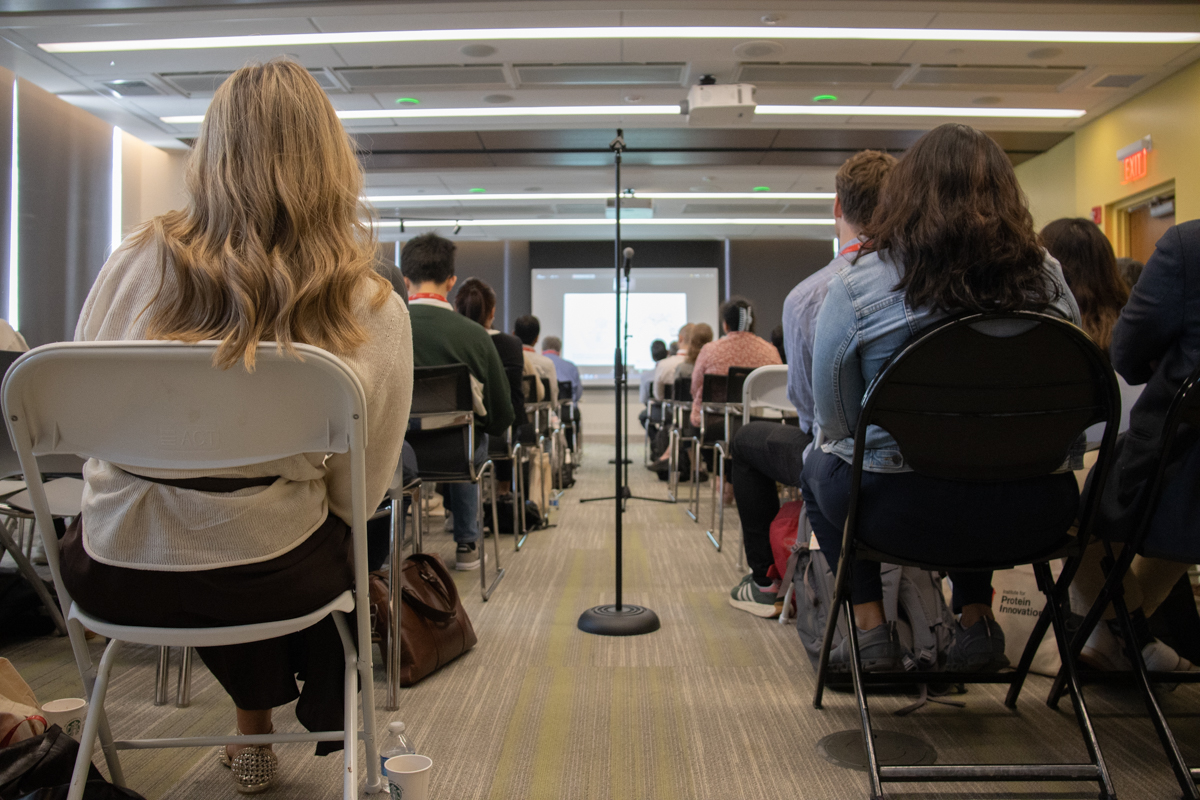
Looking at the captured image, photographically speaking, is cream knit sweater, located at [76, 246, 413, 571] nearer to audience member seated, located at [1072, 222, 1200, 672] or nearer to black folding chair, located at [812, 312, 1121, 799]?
black folding chair, located at [812, 312, 1121, 799]

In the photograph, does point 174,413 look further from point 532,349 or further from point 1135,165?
point 1135,165

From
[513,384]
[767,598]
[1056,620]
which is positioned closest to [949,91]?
[513,384]

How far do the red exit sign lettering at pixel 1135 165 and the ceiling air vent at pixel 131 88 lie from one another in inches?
280

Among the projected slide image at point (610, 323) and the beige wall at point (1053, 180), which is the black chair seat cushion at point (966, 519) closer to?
the beige wall at point (1053, 180)

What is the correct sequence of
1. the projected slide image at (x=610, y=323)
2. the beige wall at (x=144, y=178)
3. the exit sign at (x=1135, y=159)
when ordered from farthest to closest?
the projected slide image at (x=610, y=323)
the beige wall at (x=144, y=178)
the exit sign at (x=1135, y=159)

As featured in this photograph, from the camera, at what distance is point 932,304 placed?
4.60 feet

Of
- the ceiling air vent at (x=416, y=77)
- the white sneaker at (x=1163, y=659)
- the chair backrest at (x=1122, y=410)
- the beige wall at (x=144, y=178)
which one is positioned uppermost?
the ceiling air vent at (x=416, y=77)

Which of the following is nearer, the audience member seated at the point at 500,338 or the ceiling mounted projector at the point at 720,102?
the audience member seated at the point at 500,338

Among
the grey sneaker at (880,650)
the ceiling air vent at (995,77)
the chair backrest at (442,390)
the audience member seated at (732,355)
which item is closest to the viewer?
the grey sneaker at (880,650)

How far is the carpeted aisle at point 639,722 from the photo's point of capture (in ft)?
4.78

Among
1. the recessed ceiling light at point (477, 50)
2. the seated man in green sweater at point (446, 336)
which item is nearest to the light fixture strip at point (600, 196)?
the recessed ceiling light at point (477, 50)

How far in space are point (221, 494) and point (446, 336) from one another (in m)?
1.94

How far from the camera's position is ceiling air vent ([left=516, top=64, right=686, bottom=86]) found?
5438 mm

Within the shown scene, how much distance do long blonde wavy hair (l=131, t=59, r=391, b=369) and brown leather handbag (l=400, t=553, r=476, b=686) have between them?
1.07 meters
